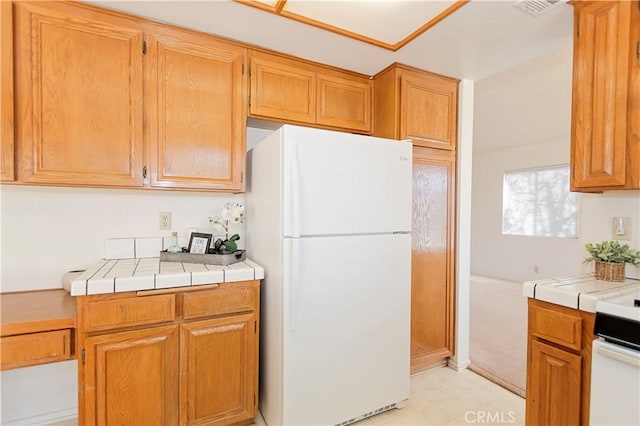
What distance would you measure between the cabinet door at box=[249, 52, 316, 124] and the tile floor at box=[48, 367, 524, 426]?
194 cm

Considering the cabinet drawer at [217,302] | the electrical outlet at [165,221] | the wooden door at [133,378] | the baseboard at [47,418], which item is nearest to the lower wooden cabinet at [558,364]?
the cabinet drawer at [217,302]

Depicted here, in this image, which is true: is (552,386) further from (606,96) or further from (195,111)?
(195,111)

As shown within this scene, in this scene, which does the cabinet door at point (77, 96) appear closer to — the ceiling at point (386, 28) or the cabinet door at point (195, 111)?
the cabinet door at point (195, 111)

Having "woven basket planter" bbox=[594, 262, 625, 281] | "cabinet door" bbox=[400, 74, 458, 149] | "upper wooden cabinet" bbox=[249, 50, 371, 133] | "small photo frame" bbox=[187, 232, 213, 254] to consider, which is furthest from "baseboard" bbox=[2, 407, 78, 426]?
"woven basket planter" bbox=[594, 262, 625, 281]

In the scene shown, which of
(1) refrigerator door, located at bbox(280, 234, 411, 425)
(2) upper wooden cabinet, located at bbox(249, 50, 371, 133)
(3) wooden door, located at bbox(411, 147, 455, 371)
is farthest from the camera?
(3) wooden door, located at bbox(411, 147, 455, 371)

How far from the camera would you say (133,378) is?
1577 mm

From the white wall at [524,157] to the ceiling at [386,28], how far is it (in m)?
1.03

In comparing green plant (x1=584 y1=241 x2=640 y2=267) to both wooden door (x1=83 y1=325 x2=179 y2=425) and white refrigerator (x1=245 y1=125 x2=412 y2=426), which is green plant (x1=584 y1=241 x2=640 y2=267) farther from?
wooden door (x1=83 y1=325 x2=179 y2=425)

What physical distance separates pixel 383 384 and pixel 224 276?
1164 millimetres

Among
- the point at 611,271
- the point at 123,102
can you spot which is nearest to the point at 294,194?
the point at 123,102

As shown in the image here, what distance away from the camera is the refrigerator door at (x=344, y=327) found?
67.2 inches

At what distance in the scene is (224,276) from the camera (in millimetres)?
1747

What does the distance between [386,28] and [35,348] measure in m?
2.37

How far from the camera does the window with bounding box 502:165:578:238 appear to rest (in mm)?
5031
